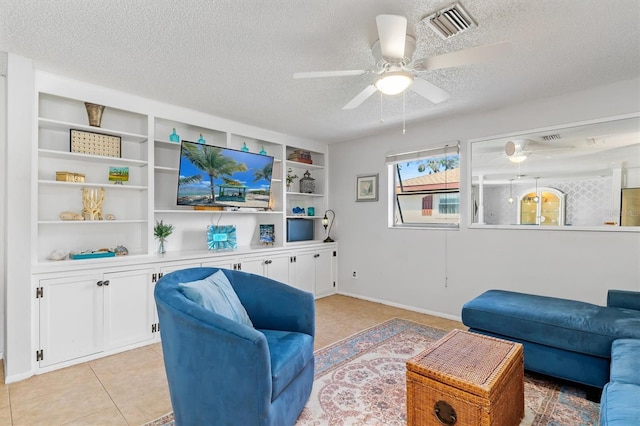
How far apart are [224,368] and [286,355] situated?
36 cm

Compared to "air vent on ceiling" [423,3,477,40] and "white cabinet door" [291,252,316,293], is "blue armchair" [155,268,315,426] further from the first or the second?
"white cabinet door" [291,252,316,293]

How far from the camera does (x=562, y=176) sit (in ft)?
10.3

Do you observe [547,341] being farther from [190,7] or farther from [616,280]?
[190,7]

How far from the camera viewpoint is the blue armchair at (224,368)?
56.9 inches

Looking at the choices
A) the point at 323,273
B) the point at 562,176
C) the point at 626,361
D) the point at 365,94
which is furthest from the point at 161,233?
the point at 562,176

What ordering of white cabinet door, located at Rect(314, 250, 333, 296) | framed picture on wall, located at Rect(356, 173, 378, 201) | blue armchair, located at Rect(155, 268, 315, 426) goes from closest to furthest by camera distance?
blue armchair, located at Rect(155, 268, 315, 426) → framed picture on wall, located at Rect(356, 173, 378, 201) → white cabinet door, located at Rect(314, 250, 333, 296)

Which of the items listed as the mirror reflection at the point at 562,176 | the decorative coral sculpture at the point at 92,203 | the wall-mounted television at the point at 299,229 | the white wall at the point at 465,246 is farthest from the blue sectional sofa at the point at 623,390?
the decorative coral sculpture at the point at 92,203

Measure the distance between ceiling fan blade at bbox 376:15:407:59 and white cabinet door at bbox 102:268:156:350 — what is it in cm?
274

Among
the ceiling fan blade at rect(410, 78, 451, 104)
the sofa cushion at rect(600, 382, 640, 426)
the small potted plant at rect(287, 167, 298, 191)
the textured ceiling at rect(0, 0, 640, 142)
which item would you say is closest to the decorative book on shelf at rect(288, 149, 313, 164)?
the small potted plant at rect(287, 167, 298, 191)

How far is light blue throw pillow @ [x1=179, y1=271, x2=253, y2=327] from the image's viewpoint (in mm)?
1745

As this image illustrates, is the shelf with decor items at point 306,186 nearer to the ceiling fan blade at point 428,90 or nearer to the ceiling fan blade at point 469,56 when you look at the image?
the ceiling fan blade at point 428,90

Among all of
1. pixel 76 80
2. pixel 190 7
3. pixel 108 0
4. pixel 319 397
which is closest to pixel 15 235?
pixel 76 80

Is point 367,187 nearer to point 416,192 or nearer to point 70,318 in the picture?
point 416,192

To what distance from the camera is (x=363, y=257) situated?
4.70 m
